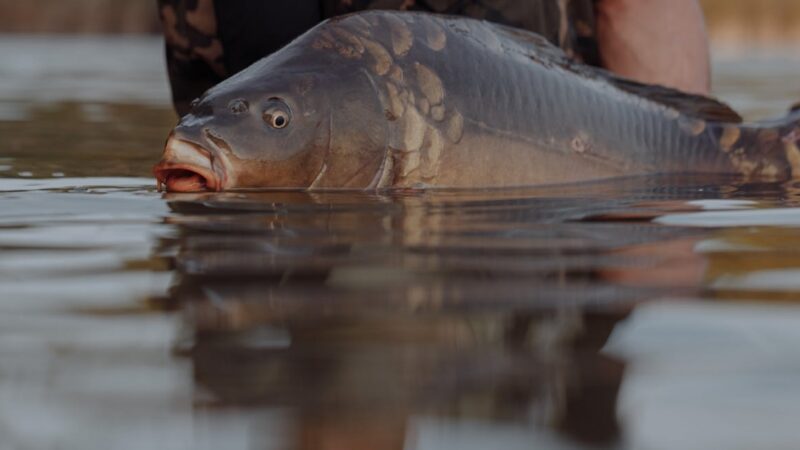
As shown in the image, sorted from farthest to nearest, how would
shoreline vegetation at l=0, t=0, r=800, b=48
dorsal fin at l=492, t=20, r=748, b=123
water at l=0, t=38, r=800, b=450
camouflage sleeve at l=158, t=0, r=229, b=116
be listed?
shoreline vegetation at l=0, t=0, r=800, b=48, camouflage sleeve at l=158, t=0, r=229, b=116, dorsal fin at l=492, t=20, r=748, b=123, water at l=0, t=38, r=800, b=450

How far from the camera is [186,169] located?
2.91 meters

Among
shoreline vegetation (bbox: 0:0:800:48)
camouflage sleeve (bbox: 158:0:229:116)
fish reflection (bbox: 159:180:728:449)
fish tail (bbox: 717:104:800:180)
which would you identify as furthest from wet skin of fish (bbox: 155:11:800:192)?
shoreline vegetation (bbox: 0:0:800:48)

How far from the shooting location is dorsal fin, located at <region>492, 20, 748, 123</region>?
341 centimetres

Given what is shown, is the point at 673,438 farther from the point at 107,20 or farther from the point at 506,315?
the point at 107,20

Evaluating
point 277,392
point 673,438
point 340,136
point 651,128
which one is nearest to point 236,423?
point 277,392

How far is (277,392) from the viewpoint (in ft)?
3.89

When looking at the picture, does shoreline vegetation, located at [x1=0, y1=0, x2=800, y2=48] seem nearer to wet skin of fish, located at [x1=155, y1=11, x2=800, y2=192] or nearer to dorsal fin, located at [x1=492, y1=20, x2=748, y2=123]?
dorsal fin, located at [x1=492, y1=20, x2=748, y2=123]

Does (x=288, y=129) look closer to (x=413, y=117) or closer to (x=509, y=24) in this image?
(x=413, y=117)

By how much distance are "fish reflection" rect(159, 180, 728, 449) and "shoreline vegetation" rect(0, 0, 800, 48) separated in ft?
75.7

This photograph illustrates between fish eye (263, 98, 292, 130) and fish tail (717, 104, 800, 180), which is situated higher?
fish eye (263, 98, 292, 130)

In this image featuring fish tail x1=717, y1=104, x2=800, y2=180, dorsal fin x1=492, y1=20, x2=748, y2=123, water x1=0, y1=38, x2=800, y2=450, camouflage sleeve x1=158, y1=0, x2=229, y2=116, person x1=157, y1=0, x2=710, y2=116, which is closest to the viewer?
water x1=0, y1=38, x2=800, y2=450

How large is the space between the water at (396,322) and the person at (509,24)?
1.15 meters

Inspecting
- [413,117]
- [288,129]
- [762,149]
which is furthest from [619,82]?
[288,129]

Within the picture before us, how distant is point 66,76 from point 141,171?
891 cm
